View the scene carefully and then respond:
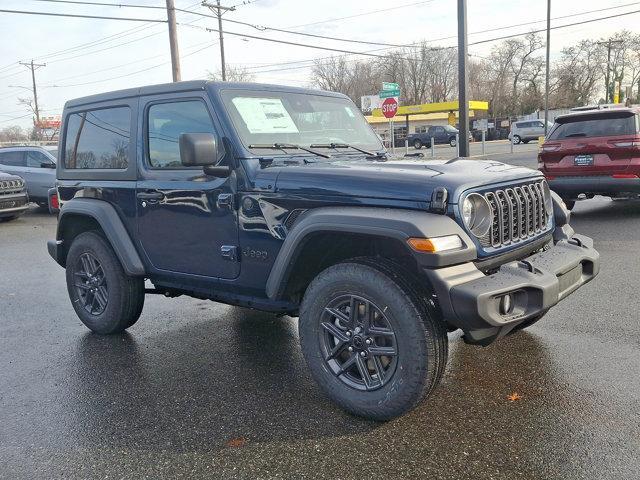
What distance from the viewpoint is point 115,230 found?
4.50m

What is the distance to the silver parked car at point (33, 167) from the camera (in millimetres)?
14312

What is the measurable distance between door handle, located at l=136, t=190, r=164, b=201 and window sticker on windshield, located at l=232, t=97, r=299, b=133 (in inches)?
33.5

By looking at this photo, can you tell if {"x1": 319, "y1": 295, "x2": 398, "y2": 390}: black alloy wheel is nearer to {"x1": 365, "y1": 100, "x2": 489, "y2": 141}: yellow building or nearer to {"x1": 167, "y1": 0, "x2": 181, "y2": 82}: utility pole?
{"x1": 167, "y1": 0, "x2": 181, "y2": 82}: utility pole

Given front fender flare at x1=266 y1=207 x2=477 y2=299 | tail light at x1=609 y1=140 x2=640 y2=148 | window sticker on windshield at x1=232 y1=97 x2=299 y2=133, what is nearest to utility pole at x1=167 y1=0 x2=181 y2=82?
tail light at x1=609 y1=140 x2=640 y2=148

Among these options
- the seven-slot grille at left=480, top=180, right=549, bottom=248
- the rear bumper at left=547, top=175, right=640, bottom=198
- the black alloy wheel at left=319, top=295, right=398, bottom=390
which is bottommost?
the black alloy wheel at left=319, top=295, right=398, bottom=390

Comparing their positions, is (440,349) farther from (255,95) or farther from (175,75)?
(175,75)

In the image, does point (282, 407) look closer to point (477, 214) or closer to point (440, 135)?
point (477, 214)

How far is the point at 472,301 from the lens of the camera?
110 inches

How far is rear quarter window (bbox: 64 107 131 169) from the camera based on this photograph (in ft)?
15.0

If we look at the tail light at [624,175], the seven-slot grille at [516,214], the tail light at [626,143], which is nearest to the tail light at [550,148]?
the tail light at [626,143]

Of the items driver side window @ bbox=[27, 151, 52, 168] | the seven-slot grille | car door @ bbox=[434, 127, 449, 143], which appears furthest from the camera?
car door @ bbox=[434, 127, 449, 143]

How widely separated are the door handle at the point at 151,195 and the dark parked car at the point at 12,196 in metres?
9.97

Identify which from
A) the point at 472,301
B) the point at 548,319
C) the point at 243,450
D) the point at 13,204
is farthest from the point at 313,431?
the point at 13,204

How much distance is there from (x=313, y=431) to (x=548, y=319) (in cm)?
263
